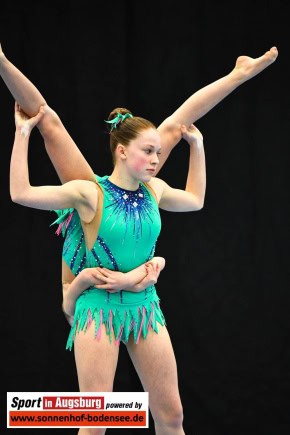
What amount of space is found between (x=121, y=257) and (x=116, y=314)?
0.70ft

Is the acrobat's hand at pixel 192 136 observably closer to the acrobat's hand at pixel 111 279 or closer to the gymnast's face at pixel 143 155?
the gymnast's face at pixel 143 155

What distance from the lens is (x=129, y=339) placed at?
3.13 metres

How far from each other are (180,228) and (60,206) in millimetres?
1551

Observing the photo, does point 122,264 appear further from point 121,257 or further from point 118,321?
point 118,321

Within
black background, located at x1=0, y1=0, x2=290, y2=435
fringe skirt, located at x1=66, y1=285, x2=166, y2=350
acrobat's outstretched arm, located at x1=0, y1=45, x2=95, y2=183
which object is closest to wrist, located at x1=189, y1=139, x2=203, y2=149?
acrobat's outstretched arm, located at x1=0, y1=45, x2=95, y2=183

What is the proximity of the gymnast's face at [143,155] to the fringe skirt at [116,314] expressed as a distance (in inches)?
17.4

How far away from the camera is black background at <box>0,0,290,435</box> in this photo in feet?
13.6

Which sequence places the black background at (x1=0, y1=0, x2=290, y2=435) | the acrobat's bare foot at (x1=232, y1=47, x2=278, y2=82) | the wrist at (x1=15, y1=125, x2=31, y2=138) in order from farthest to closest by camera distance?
1. the black background at (x1=0, y1=0, x2=290, y2=435)
2. the acrobat's bare foot at (x1=232, y1=47, x2=278, y2=82)
3. the wrist at (x1=15, y1=125, x2=31, y2=138)

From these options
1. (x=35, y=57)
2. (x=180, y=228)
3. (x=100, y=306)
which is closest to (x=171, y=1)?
(x=35, y=57)

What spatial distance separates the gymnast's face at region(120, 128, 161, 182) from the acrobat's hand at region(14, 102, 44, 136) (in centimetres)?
34

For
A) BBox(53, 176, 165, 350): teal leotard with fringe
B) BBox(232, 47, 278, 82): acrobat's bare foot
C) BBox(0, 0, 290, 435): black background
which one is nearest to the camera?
BBox(53, 176, 165, 350): teal leotard with fringe

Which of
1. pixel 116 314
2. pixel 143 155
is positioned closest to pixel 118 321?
pixel 116 314

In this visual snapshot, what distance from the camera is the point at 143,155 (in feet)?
10.0

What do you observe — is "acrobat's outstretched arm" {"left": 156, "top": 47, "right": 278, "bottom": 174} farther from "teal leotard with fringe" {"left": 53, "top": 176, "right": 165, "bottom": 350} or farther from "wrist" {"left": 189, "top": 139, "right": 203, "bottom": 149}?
"teal leotard with fringe" {"left": 53, "top": 176, "right": 165, "bottom": 350}
